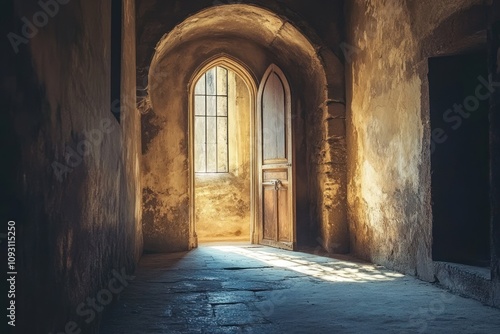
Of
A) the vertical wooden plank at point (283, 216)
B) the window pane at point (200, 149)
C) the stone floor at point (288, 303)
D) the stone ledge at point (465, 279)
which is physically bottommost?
the stone floor at point (288, 303)

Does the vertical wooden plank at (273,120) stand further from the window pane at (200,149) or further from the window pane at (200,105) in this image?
the window pane at (200,105)

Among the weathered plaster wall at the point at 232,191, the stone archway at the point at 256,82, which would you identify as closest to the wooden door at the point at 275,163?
the stone archway at the point at 256,82

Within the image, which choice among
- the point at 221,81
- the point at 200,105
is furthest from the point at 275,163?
the point at 221,81

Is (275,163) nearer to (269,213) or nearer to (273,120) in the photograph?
(273,120)

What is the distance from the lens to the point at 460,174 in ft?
13.8

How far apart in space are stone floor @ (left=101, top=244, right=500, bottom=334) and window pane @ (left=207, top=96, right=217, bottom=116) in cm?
560

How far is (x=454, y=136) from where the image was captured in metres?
4.18

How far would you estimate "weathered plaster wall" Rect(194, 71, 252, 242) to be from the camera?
984 cm

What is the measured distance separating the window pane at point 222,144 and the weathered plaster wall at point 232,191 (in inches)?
4.6

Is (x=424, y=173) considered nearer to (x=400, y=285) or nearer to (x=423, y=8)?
(x=400, y=285)

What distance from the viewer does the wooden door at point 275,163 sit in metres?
6.87

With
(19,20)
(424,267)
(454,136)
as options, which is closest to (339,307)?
(424,267)

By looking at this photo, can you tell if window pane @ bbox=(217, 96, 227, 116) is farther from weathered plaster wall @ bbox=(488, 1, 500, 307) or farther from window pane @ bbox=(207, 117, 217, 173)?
weathered plaster wall @ bbox=(488, 1, 500, 307)

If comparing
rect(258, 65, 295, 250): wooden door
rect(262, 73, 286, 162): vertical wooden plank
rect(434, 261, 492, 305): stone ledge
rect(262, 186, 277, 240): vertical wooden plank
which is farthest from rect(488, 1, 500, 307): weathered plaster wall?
rect(262, 186, 277, 240): vertical wooden plank
